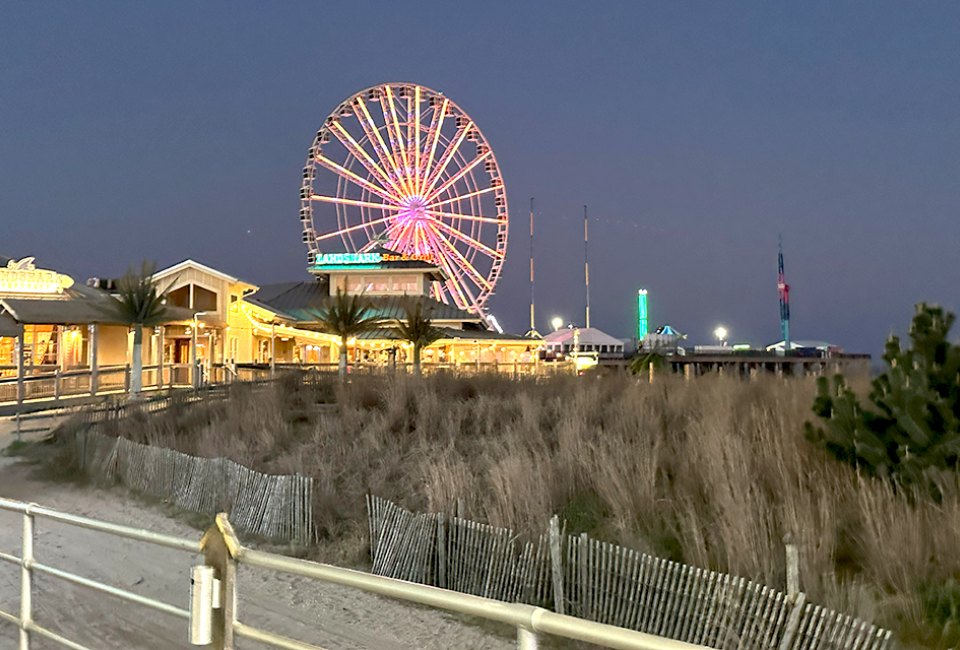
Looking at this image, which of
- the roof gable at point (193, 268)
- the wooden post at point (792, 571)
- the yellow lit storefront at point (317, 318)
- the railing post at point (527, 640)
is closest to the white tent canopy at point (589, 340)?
the yellow lit storefront at point (317, 318)

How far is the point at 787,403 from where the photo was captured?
1098 centimetres

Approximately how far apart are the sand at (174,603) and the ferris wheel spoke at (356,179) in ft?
116

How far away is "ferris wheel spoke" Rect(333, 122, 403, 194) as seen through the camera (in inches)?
1761

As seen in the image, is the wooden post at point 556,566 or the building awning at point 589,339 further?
the building awning at point 589,339

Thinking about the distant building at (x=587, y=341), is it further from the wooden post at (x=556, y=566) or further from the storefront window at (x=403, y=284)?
the wooden post at (x=556, y=566)

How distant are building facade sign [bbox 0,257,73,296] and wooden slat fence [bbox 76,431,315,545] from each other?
35.7ft

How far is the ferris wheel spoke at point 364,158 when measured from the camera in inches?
1761

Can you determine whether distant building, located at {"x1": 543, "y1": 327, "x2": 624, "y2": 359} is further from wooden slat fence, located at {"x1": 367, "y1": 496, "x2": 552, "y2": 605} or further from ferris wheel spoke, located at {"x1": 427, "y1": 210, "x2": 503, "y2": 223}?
wooden slat fence, located at {"x1": 367, "y1": 496, "x2": 552, "y2": 605}

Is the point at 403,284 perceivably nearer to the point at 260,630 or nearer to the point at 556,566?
the point at 556,566

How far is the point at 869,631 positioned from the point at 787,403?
6.32m

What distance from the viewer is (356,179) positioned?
4538cm

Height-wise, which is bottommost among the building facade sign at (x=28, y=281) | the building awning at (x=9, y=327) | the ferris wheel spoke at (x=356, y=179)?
the building awning at (x=9, y=327)

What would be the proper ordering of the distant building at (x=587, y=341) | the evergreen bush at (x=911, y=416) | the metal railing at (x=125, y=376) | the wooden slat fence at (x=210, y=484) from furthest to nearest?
the distant building at (x=587, y=341), the metal railing at (x=125, y=376), the wooden slat fence at (x=210, y=484), the evergreen bush at (x=911, y=416)

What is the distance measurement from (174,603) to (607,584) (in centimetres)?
461
